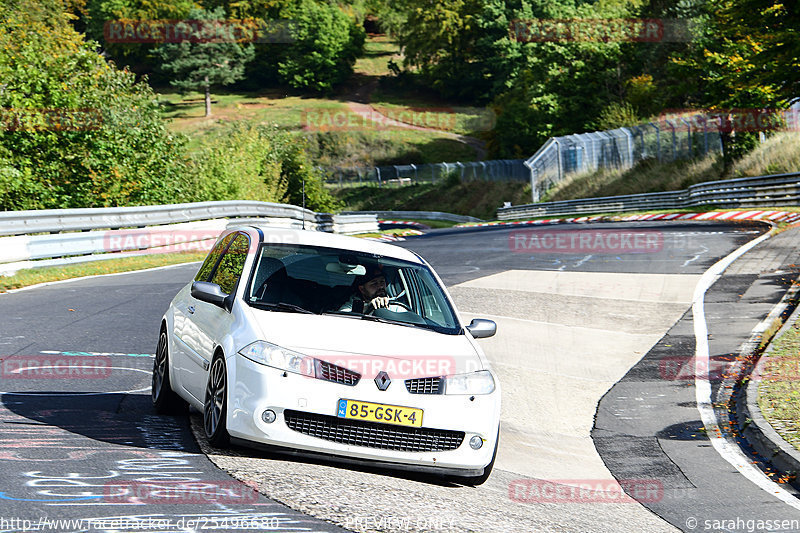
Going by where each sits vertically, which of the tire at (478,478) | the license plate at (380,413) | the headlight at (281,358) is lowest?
the tire at (478,478)

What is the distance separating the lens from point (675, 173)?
45.7 meters

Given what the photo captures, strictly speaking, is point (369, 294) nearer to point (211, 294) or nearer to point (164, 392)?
point (211, 294)

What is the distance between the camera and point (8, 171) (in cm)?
2230

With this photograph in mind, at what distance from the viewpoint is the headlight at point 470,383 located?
6508 mm

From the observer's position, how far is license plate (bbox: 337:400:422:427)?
Result: 618 centimetres

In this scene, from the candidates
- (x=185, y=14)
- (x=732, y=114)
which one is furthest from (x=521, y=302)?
(x=185, y=14)

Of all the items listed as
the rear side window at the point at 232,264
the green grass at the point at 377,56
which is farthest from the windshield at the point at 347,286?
the green grass at the point at 377,56

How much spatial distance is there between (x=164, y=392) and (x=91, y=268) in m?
12.0

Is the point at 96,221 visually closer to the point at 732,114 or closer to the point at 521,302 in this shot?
the point at 521,302

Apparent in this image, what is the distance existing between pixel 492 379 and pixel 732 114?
3887cm

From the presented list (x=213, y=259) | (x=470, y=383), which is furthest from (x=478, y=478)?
(x=213, y=259)

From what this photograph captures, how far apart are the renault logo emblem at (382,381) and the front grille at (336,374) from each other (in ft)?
0.41

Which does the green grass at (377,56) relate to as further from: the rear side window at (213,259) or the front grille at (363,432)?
the front grille at (363,432)

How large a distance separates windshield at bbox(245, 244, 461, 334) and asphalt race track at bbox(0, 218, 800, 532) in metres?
1.17
